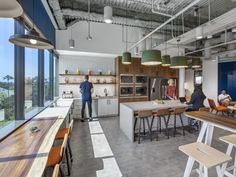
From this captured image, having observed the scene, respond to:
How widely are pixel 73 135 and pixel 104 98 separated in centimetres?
266

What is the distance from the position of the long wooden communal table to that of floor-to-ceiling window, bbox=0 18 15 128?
401 millimetres

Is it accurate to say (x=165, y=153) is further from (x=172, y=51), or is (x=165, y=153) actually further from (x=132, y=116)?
(x=172, y=51)

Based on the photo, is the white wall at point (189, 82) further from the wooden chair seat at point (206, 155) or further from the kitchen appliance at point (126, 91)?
the wooden chair seat at point (206, 155)

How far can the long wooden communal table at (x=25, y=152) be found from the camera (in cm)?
124

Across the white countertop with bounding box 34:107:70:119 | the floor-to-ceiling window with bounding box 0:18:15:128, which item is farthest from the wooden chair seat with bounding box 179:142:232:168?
the floor-to-ceiling window with bounding box 0:18:15:128

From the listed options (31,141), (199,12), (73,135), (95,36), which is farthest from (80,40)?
(31,141)

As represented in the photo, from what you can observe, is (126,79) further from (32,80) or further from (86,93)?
(32,80)

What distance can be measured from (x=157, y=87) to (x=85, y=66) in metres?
3.79

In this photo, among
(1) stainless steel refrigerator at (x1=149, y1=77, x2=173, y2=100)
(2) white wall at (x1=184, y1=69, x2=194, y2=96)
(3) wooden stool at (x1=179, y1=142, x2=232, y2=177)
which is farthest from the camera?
(2) white wall at (x1=184, y1=69, x2=194, y2=96)

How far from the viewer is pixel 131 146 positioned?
3.72 m

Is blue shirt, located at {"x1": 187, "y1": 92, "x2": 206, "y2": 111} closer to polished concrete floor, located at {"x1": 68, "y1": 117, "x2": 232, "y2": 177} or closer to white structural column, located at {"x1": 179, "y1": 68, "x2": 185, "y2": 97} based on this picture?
polished concrete floor, located at {"x1": 68, "y1": 117, "x2": 232, "y2": 177}

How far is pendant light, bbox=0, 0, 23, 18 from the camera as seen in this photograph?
109cm

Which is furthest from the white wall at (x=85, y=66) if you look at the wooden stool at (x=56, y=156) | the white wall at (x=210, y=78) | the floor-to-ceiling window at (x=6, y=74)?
the white wall at (x=210, y=78)

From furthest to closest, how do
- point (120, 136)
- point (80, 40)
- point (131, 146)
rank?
1. point (80, 40)
2. point (120, 136)
3. point (131, 146)
